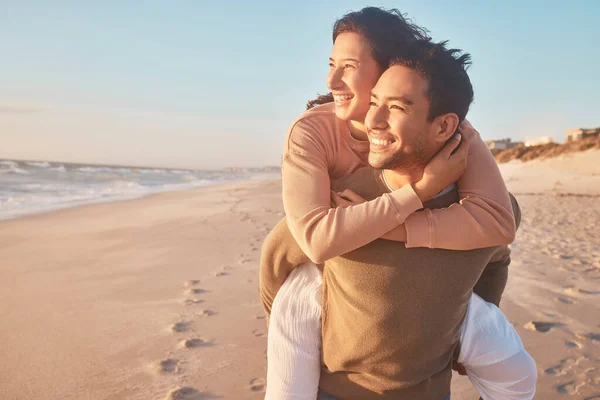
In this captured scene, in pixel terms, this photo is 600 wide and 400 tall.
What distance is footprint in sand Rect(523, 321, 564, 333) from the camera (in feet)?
13.6

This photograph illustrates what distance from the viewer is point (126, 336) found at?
4016 millimetres

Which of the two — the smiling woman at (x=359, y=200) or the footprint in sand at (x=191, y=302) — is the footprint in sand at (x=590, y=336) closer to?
the smiling woman at (x=359, y=200)

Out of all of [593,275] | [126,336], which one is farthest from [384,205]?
[593,275]

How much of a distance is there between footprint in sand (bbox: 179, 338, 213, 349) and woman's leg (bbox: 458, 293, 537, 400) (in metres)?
2.18

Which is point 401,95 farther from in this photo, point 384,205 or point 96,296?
point 96,296

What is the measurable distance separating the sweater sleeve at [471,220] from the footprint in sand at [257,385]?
1.77m

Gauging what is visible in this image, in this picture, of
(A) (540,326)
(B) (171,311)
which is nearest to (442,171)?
(A) (540,326)

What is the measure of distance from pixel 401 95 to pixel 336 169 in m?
0.49

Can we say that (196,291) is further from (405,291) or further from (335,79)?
(405,291)

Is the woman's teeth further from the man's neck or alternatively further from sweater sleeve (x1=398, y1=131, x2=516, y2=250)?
sweater sleeve (x1=398, y1=131, x2=516, y2=250)

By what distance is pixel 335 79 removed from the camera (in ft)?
8.12

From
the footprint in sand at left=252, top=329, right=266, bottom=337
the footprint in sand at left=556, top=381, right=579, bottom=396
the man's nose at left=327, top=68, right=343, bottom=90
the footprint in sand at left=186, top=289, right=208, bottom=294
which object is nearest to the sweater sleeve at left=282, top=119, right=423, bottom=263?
the man's nose at left=327, top=68, right=343, bottom=90

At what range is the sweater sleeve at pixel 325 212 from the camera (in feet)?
6.07

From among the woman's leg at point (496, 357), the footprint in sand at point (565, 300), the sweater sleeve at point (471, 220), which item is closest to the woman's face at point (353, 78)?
the sweater sleeve at point (471, 220)
